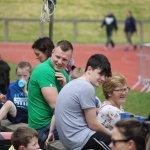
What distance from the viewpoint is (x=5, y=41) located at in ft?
115

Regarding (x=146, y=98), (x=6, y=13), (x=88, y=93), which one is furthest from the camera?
(x=6, y=13)

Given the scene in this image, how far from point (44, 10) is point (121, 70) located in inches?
577

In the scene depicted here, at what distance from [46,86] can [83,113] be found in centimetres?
89

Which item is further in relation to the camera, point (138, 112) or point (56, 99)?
point (138, 112)

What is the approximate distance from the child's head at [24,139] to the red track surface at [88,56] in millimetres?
14688

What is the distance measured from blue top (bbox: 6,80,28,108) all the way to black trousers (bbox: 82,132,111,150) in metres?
2.36

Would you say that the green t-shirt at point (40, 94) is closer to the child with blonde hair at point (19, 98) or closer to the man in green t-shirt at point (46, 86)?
the man in green t-shirt at point (46, 86)

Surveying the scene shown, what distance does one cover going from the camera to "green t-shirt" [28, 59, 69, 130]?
777 cm

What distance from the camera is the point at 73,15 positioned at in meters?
44.0

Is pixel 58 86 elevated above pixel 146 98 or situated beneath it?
elevated above

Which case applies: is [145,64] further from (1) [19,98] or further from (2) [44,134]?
(2) [44,134]

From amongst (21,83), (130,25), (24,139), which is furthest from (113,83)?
(130,25)

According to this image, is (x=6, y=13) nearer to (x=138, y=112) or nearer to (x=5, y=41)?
(x=5, y=41)

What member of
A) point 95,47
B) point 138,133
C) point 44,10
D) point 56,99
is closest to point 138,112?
point 44,10
